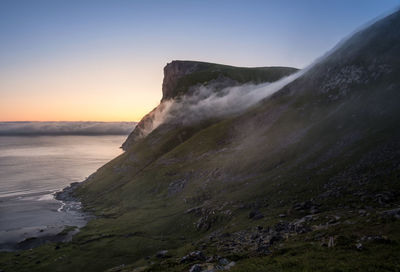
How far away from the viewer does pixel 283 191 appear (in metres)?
71.6

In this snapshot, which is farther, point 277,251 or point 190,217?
point 190,217

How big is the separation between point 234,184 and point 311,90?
7634 cm

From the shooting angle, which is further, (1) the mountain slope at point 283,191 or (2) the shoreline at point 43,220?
(2) the shoreline at point 43,220

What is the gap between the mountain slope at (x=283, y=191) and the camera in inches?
1361

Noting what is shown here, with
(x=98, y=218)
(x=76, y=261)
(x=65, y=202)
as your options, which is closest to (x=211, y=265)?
(x=76, y=261)

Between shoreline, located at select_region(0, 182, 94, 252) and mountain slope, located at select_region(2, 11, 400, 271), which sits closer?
mountain slope, located at select_region(2, 11, 400, 271)

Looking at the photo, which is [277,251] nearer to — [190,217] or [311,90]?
[190,217]

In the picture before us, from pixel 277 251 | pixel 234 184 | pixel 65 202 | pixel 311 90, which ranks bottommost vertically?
pixel 65 202

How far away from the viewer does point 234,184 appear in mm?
97312

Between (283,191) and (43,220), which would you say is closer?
(283,191)

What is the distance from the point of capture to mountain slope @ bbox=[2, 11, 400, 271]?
113ft

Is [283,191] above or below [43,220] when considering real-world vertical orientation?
above

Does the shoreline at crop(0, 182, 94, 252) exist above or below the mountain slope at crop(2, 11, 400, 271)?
below

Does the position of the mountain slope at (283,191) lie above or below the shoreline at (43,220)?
above
